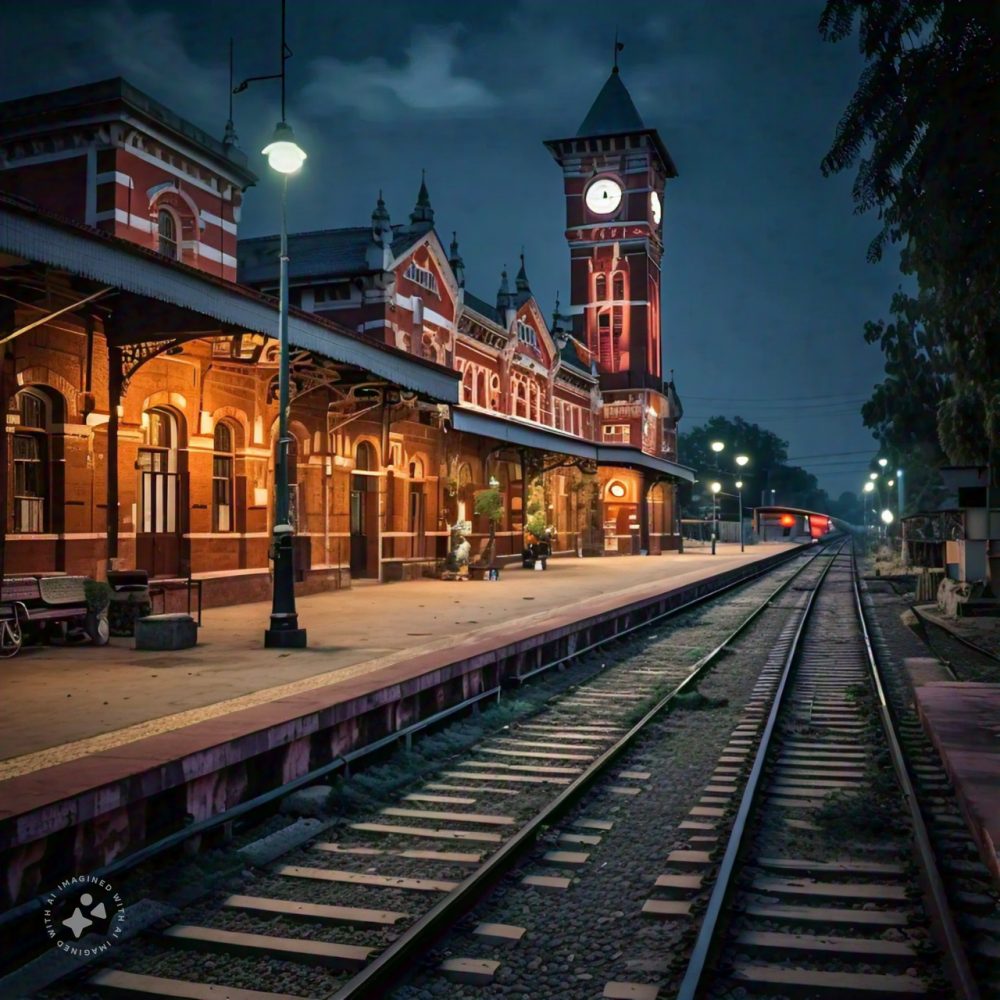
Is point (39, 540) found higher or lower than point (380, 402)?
lower

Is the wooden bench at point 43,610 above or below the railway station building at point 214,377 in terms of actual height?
below

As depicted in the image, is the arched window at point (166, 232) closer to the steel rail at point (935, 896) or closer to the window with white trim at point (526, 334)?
the steel rail at point (935, 896)

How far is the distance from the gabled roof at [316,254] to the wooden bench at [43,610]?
1626cm

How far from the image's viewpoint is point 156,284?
41.1 feet

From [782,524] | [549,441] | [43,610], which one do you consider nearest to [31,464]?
[43,610]

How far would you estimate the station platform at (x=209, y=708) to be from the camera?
5.47 m

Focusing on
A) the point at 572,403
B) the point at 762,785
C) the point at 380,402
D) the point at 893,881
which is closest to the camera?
the point at 893,881

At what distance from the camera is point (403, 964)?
4418 mm

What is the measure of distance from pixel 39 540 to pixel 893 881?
1200cm

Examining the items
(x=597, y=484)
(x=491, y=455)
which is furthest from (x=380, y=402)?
(x=597, y=484)

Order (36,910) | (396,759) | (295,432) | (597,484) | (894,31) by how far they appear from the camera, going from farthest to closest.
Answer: (597,484) < (295,432) < (396,759) < (894,31) < (36,910)

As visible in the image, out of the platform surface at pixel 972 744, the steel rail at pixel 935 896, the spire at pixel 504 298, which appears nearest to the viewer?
the steel rail at pixel 935 896

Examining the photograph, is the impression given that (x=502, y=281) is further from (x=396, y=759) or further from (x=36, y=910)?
(x=36, y=910)

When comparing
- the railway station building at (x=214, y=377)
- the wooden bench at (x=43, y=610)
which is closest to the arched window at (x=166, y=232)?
the railway station building at (x=214, y=377)
